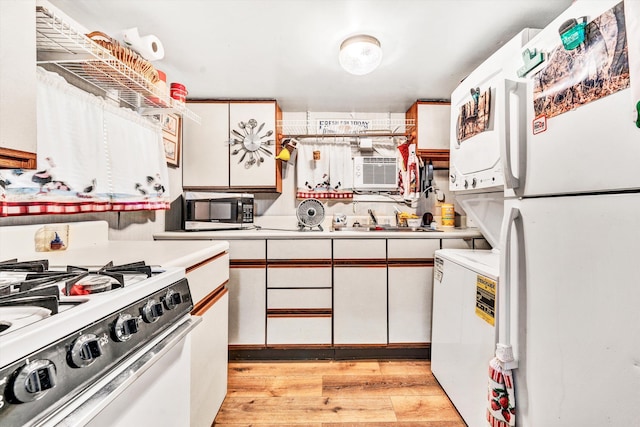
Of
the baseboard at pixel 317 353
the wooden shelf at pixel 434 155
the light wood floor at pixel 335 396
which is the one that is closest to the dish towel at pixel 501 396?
the light wood floor at pixel 335 396

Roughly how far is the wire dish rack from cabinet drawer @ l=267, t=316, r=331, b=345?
1.57 metres

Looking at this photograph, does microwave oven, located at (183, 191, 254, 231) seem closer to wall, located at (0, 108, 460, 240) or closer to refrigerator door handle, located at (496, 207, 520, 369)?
wall, located at (0, 108, 460, 240)

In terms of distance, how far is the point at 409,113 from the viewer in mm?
2803

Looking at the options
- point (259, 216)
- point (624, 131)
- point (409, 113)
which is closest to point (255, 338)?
point (259, 216)

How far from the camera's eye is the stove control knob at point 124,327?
61 centimetres

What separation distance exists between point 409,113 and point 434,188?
752mm

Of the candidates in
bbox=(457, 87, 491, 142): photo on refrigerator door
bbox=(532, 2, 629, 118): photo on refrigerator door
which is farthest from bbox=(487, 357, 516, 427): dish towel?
bbox=(457, 87, 491, 142): photo on refrigerator door

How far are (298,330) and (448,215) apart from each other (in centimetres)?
166

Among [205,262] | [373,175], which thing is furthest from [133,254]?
[373,175]

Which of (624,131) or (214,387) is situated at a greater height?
(624,131)

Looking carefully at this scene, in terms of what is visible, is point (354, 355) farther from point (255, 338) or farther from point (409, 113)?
point (409, 113)

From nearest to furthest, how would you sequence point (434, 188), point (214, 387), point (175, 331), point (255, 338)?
point (175, 331) < point (214, 387) < point (255, 338) < point (434, 188)

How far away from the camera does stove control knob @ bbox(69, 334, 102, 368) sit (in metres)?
0.51

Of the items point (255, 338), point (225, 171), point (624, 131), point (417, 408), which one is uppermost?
point (225, 171)
